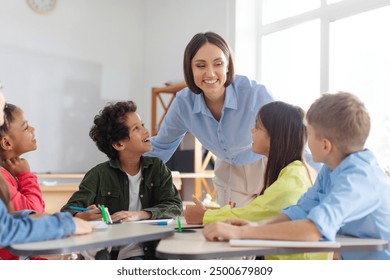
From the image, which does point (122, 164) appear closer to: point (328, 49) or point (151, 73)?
point (328, 49)

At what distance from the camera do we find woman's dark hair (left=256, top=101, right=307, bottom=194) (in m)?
1.65

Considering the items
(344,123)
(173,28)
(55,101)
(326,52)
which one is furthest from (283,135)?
(55,101)

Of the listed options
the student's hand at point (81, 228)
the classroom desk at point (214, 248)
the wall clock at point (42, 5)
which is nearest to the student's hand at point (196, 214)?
the classroom desk at point (214, 248)

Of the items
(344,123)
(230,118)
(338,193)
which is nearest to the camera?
(338,193)

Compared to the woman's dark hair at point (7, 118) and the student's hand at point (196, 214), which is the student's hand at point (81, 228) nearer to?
the student's hand at point (196, 214)

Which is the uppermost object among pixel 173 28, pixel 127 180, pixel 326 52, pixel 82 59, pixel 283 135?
pixel 173 28

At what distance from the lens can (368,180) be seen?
1283 mm

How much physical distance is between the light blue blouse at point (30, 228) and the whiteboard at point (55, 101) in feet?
14.6

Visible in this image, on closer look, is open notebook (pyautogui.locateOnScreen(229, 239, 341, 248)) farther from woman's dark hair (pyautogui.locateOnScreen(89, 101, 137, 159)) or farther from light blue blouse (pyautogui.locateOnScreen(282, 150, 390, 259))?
woman's dark hair (pyautogui.locateOnScreen(89, 101, 137, 159))

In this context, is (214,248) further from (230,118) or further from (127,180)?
(230,118)

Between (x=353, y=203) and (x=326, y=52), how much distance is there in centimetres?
280

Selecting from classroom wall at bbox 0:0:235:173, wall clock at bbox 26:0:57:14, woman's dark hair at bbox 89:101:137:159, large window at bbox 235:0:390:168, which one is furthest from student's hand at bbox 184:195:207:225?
wall clock at bbox 26:0:57:14

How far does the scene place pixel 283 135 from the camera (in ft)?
5.49
